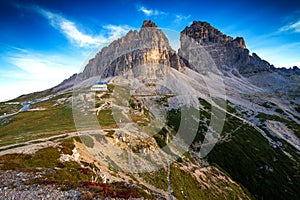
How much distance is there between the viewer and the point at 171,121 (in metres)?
138

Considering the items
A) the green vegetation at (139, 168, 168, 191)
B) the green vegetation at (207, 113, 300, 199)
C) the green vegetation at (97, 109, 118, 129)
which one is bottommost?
the green vegetation at (207, 113, 300, 199)

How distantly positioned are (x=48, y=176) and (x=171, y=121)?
118 meters

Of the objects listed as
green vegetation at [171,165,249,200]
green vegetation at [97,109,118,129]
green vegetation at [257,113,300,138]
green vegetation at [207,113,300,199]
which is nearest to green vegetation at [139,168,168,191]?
green vegetation at [171,165,249,200]

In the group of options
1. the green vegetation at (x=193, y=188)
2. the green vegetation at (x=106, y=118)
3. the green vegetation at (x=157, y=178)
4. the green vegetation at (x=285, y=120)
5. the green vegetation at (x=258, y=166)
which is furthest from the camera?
the green vegetation at (x=285, y=120)

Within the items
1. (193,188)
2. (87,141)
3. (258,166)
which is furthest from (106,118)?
(258,166)

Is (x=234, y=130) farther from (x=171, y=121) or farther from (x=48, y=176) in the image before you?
(x=48, y=176)

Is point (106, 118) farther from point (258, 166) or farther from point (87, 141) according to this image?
point (258, 166)

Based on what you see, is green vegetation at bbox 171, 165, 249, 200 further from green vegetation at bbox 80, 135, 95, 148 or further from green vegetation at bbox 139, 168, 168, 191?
green vegetation at bbox 80, 135, 95, 148

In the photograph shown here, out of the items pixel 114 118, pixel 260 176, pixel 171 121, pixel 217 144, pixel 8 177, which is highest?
pixel 8 177

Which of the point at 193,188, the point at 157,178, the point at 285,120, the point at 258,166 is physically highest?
the point at 157,178

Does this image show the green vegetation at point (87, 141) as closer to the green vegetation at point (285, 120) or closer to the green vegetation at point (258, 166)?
the green vegetation at point (258, 166)

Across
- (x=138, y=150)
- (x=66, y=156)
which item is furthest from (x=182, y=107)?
(x=66, y=156)

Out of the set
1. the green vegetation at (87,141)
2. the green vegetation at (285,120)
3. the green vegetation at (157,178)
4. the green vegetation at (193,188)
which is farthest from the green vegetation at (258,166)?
the green vegetation at (87,141)

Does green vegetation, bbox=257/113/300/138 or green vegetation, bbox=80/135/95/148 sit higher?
green vegetation, bbox=80/135/95/148
